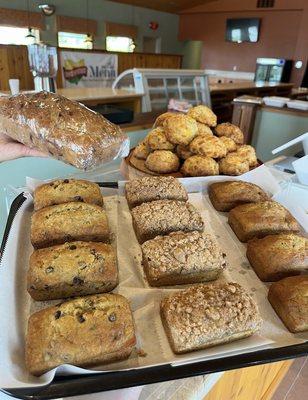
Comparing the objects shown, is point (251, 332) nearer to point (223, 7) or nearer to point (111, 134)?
point (111, 134)

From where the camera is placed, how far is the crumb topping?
90 cm

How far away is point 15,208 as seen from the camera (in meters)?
1.13

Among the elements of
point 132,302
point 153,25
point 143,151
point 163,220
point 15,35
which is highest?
point 153,25

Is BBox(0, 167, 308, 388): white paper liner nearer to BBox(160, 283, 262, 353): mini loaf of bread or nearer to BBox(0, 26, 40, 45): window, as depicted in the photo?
BBox(160, 283, 262, 353): mini loaf of bread

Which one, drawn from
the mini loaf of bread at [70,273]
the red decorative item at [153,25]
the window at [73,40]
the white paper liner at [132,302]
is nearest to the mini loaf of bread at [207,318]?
the white paper liner at [132,302]

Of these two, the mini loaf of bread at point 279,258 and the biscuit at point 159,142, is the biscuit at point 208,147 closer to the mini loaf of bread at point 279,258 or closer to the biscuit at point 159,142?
the biscuit at point 159,142

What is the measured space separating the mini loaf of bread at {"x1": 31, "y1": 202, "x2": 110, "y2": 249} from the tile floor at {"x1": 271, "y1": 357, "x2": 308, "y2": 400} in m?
1.39

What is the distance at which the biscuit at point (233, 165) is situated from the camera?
1419mm

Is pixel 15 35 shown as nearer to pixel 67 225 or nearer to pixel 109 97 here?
pixel 109 97

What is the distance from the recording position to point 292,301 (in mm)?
829

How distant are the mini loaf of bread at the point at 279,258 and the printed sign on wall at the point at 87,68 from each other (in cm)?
590

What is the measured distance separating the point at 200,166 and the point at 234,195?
0.66 feet

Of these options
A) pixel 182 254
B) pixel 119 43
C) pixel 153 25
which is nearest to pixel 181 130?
pixel 182 254

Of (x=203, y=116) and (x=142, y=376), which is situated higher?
(x=203, y=116)
